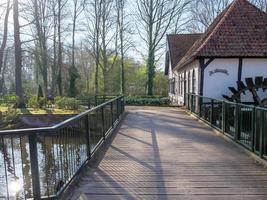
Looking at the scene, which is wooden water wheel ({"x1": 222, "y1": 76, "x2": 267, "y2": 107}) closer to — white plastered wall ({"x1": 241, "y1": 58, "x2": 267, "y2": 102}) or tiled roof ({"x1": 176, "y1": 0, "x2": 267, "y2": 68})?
white plastered wall ({"x1": 241, "y1": 58, "x2": 267, "y2": 102})

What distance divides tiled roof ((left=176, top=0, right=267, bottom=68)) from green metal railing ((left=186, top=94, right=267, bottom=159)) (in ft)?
18.5

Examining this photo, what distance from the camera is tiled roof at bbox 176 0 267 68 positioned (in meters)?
16.9

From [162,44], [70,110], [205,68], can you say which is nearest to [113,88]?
[162,44]

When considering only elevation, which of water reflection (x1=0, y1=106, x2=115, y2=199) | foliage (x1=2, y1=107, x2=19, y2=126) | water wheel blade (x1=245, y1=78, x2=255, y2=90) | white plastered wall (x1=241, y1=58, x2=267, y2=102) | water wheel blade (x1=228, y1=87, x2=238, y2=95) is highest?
white plastered wall (x1=241, y1=58, x2=267, y2=102)

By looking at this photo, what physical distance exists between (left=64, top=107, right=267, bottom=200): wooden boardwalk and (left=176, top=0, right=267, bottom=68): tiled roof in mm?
8124

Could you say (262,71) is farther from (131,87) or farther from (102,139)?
(131,87)

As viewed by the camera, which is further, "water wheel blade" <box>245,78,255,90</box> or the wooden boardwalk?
"water wheel blade" <box>245,78,255,90</box>

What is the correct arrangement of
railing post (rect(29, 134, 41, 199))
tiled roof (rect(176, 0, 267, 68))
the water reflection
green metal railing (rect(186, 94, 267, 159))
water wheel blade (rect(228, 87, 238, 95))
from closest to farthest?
railing post (rect(29, 134, 41, 199))
the water reflection
green metal railing (rect(186, 94, 267, 159))
water wheel blade (rect(228, 87, 238, 95))
tiled roof (rect(176, 0, 267, 68))

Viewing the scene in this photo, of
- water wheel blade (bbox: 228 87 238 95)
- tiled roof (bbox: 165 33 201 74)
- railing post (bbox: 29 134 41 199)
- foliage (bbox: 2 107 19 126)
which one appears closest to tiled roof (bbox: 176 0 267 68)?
water wheel blade (bbox: 228 87 238 95)

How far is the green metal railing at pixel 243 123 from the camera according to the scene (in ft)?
22.5

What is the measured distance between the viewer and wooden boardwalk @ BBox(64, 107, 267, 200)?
5102 mm

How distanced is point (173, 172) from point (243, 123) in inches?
113

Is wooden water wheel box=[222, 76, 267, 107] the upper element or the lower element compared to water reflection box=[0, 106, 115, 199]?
upper

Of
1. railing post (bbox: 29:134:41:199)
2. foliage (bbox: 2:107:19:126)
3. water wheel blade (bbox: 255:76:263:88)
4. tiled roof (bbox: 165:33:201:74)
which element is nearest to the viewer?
railing post (bbox: 29:134:41:199)
